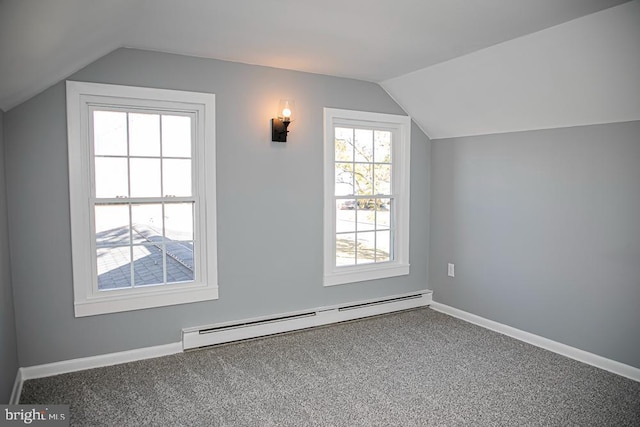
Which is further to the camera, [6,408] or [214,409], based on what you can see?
[214,409]

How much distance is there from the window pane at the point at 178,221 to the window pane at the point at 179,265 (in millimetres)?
76

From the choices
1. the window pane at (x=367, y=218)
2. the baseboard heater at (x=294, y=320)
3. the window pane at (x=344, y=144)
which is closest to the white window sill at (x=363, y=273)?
the baseboard heater at (x=294, y=320)

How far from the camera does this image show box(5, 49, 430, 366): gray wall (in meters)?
→ 2.99

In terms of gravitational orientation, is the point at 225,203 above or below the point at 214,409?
above

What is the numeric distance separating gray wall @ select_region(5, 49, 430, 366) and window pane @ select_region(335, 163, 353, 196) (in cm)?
29

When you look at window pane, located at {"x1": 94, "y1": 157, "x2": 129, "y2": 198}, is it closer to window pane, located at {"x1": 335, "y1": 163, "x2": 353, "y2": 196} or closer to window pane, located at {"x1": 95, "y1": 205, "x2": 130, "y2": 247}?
window pane, located at {"x1": 95, "y1": 205, "x2": 130, "y2": 247}

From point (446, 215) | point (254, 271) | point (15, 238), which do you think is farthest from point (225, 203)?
point (446, 215)

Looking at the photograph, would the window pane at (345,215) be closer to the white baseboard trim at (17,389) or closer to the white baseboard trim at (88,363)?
the white baseboard trim at (88,363)

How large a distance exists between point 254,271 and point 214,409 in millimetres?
1344

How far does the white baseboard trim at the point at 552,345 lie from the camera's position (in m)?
3.14

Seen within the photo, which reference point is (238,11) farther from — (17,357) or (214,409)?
(17,357)

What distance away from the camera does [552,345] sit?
142 inches

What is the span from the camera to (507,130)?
3.94m

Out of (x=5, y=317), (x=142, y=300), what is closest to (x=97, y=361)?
(x=142, y=300)
